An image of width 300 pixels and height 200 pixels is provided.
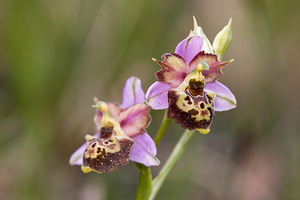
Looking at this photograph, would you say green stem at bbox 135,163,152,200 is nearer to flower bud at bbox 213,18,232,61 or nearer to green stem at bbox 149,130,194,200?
green stem at bbox 149,130,194,200

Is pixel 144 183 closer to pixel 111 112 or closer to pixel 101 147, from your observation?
pixel 101 147

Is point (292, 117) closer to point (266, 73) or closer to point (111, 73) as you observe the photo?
point (266, 73)

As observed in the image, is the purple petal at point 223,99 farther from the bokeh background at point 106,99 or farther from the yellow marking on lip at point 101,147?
the bokeh background at point 106,99

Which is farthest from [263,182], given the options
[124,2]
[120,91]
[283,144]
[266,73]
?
[124,2]

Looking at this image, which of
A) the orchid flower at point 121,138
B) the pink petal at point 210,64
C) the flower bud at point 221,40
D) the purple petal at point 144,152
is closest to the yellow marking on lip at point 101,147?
the orchid flower at point 121,138

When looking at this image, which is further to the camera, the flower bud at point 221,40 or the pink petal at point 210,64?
the flower bud at point 221,40

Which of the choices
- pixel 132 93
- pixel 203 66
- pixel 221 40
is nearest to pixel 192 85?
pixel 203 66
